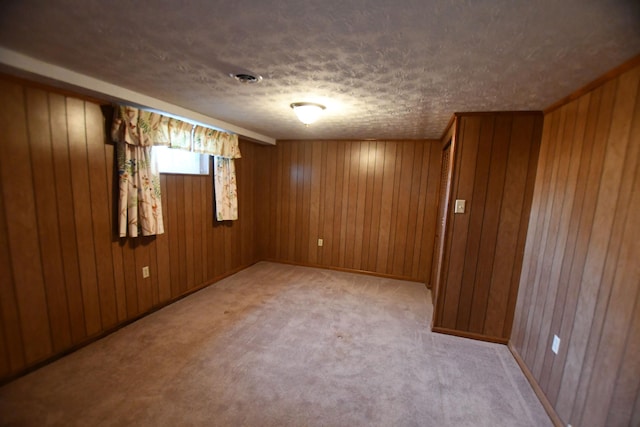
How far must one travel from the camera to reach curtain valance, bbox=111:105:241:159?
2.19m

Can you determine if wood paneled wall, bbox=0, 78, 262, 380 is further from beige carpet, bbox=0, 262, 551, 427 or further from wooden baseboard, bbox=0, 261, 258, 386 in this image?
beige carpet, bbox=0, 262, 551, 427

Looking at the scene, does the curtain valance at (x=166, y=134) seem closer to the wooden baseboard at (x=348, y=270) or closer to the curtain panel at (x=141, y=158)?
the curtain panel at (x=141, y=158)

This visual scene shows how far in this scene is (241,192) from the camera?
404cm

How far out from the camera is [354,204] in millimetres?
4035

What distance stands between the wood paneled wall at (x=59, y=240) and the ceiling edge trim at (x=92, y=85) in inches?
10.9

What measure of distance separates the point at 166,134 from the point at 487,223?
315 centimetres

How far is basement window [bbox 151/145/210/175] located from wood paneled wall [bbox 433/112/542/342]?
9.42ft

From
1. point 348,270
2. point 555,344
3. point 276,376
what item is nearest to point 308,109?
point 276,376

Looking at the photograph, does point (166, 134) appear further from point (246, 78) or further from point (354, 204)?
point (354, 204)

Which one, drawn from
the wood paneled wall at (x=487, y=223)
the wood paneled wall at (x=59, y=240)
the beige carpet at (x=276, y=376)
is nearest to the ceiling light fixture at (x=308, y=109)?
the wood paneled wall at (x=487, y=223)

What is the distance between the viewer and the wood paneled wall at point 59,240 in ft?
5.57

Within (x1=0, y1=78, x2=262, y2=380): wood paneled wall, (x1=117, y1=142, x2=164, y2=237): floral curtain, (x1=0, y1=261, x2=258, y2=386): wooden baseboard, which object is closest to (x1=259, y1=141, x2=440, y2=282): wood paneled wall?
(x1=0, y1=261, x2=258, y2=386): wooden baseboard

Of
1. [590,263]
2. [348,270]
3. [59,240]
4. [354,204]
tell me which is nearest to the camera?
[590,263]

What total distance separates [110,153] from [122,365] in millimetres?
1697
